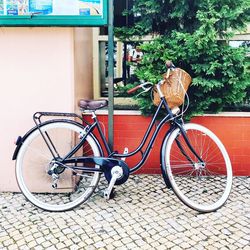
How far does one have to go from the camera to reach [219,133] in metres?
5.03

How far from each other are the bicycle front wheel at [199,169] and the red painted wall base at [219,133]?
0.54ft

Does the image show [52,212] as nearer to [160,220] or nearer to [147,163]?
[160,220]

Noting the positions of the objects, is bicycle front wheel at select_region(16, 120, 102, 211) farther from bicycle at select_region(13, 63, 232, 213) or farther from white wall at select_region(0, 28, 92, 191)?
white wall at select_region(0, 28, 92, 191)

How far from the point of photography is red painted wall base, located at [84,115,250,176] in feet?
16.4

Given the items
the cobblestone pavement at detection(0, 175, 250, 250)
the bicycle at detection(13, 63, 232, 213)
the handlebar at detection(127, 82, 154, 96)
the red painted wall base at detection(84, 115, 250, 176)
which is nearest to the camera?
the cobblestone pavement at detection(0, 175, 250, 250)

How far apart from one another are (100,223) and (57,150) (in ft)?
3.26

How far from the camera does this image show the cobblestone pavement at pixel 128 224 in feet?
11.8

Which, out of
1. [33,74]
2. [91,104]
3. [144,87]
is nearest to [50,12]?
[33,74]

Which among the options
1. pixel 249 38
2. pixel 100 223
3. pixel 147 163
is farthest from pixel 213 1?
pixel 100 223

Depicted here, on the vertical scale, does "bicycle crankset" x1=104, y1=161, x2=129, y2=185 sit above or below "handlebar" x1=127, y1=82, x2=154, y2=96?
below

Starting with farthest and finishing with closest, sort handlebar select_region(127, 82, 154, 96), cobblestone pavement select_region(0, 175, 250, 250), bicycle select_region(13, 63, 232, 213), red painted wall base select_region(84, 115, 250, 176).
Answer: red painted wall base select_region(84, 115, 250, 176) → handlebar select_region(127, 82, 154, 96) → bicycle select_region(13, 63, 232, 213) → cobblestone pavement select_region(0, 175, 250, 250)

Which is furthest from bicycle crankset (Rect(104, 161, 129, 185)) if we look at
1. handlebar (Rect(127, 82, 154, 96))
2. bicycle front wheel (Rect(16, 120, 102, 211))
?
handlebar (Rect(127, 82, 154, 96))

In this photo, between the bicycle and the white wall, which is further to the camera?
the white wall

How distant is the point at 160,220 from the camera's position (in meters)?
4.00
